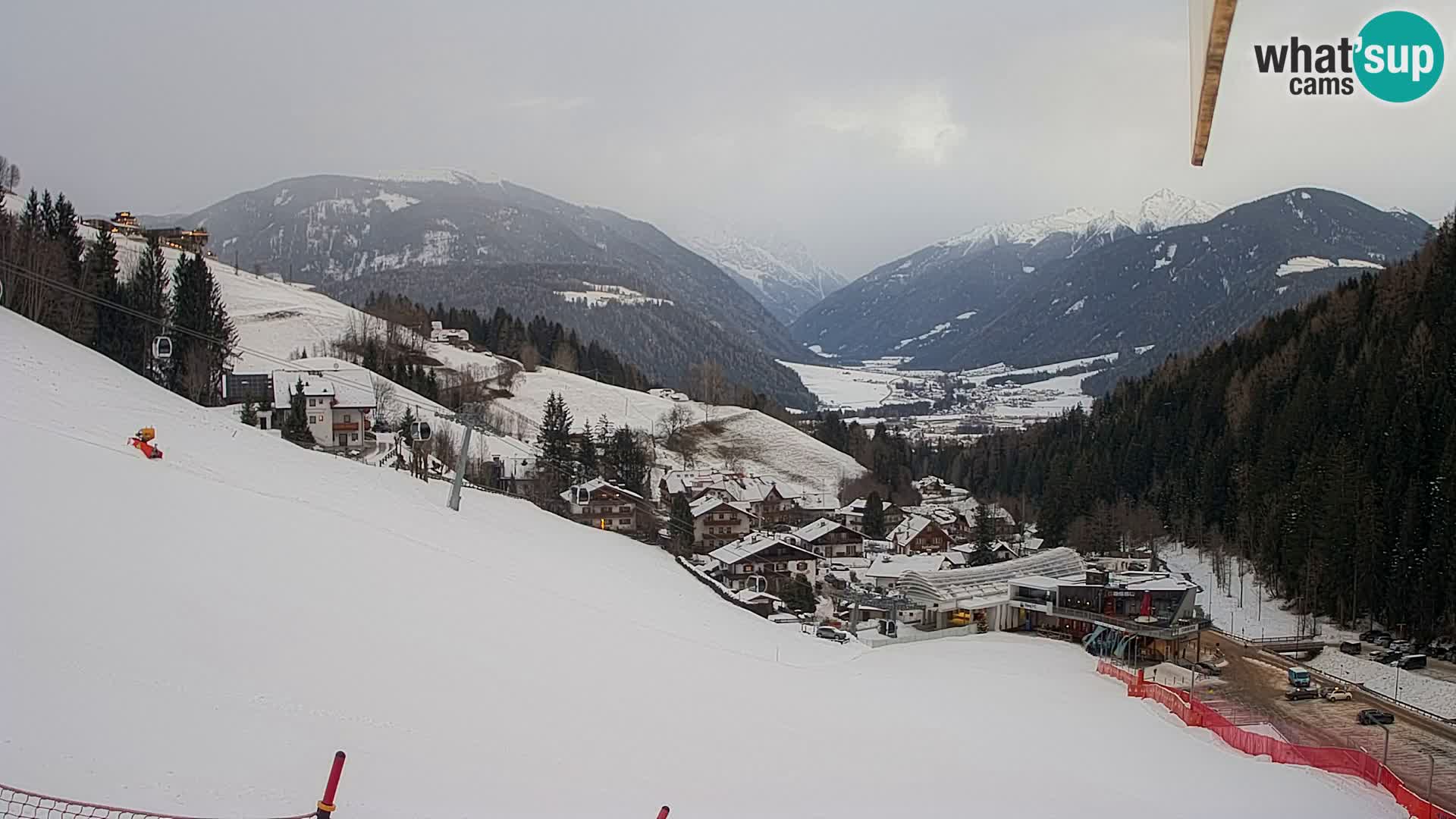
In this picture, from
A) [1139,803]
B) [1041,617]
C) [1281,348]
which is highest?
[1281,348]

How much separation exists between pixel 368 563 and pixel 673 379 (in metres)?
121

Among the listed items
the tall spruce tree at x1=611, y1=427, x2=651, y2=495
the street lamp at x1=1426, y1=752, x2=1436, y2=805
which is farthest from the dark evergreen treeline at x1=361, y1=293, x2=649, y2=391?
the street lamp at x1=1426, y1=752, x2=1436, y2=805

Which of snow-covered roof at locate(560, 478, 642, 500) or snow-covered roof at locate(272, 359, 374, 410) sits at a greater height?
snow-covered roof at locate(272, 359, 374, 410)

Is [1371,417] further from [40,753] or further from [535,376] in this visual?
[535,376]

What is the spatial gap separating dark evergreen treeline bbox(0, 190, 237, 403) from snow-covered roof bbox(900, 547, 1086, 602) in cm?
2803

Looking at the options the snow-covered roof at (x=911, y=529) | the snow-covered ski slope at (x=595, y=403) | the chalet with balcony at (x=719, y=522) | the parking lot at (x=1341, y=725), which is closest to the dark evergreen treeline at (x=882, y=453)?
the snow-covered ski slope at (x=595, y=403)

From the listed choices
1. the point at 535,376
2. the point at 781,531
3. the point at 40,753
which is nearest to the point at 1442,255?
the point at 781,531

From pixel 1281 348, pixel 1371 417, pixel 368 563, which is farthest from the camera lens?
pixel 1281 348

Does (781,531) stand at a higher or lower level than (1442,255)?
lower

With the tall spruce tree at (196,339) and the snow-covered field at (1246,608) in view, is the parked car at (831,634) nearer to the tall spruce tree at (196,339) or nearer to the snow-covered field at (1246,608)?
the snow-covered field at (1246,608)

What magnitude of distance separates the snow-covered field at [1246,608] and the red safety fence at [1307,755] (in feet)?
46.3

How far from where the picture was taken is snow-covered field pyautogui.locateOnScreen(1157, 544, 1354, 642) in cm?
2958

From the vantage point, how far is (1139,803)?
1038 centimetres

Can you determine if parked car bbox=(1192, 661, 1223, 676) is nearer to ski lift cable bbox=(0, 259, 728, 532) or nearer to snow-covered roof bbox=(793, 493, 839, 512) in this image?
ski lift cable bbox=(0, 259, 728, 532)
